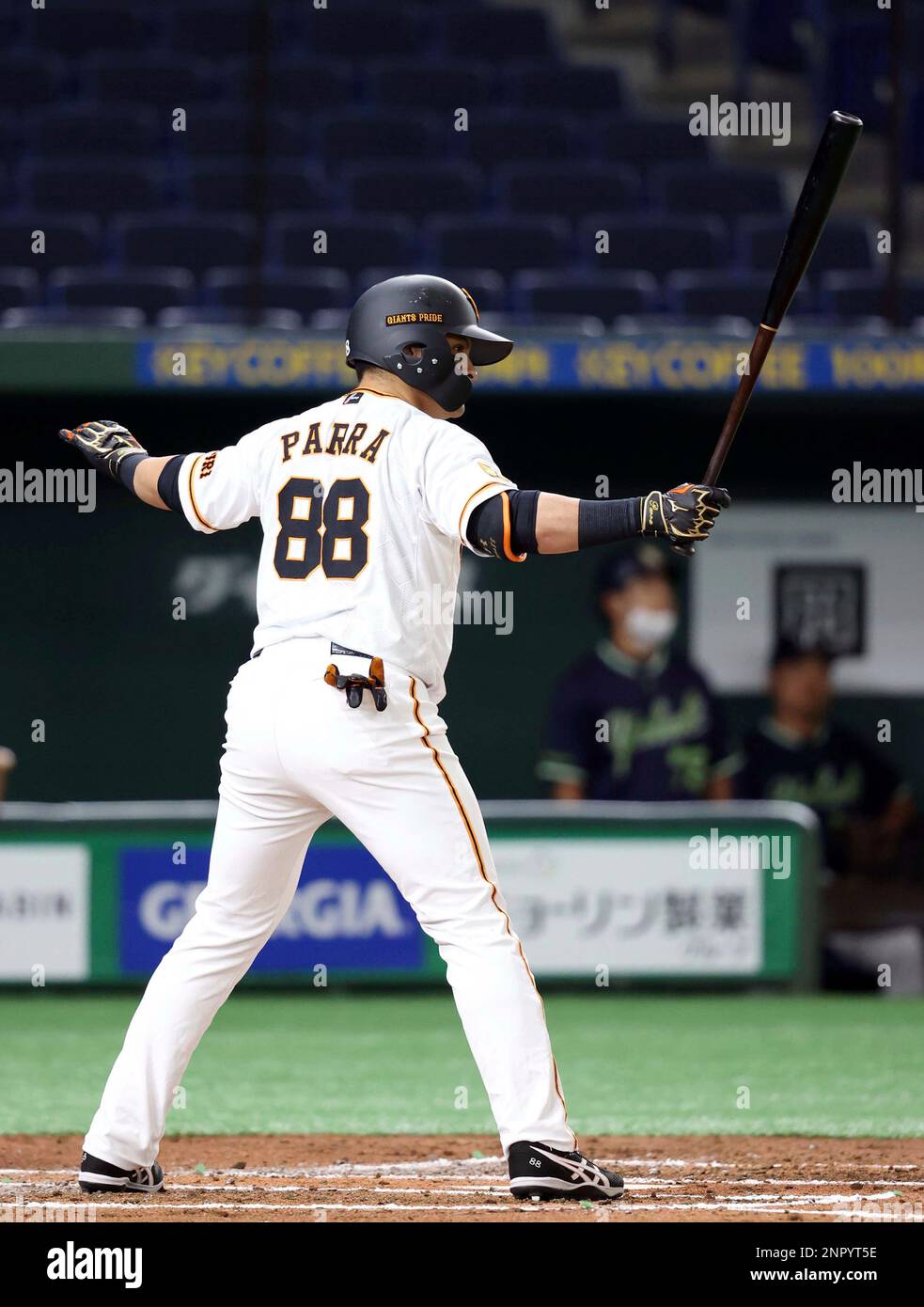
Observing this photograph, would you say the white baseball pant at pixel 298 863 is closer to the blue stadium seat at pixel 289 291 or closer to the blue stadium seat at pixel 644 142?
the blue stadium seat at pixel 289 291

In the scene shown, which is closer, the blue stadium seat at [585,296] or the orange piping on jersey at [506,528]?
the orange piping on jersey at [506,528]

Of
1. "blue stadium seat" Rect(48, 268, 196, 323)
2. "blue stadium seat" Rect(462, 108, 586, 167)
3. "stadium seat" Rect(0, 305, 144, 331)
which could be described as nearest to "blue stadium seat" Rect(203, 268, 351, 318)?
"blue stadium seat" Rect(48, 268, 196, 323)

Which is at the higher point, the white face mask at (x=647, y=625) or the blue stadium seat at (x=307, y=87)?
the blue stadium seat at (x=307, y=87)

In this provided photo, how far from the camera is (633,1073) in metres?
6.07

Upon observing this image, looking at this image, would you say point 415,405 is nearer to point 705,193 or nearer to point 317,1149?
point 317,1149

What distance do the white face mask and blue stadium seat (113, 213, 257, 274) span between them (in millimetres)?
2828

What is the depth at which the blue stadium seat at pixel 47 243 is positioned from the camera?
9836mm

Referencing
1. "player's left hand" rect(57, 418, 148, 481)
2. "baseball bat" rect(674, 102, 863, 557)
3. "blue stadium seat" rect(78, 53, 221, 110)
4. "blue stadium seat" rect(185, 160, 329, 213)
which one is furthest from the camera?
"blue stadium seat" rect(78, 53, 221, 110)

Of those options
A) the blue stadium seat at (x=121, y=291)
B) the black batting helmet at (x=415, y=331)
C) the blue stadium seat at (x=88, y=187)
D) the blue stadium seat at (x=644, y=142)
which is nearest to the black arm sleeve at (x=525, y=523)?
the black batting helmet at (x=415, y=331)

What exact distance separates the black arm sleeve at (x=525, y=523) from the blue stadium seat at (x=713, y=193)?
24.5ft

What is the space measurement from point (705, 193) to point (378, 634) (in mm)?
7523

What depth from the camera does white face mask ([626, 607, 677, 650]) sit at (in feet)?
Answer: 28.3

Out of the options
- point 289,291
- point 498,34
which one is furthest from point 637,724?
point 498,34

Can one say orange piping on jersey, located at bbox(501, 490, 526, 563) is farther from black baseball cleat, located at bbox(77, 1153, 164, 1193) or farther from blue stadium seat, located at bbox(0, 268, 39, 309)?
blue stadium seat, located at bbox(0, 268, 39, 309)
